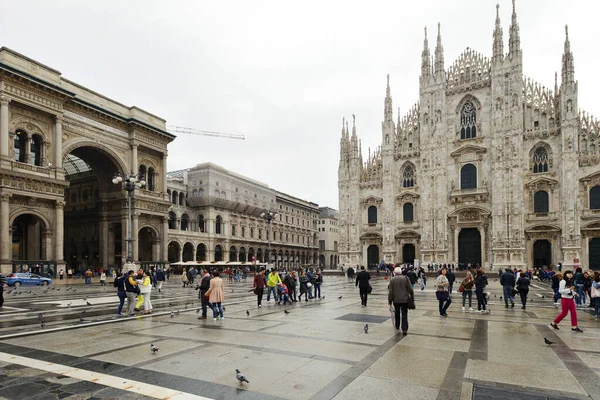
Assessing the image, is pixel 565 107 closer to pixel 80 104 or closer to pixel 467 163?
pixel 467 163

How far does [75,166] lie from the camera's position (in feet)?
162

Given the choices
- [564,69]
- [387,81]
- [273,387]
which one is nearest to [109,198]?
[387,81]

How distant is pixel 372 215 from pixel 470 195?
483 inches

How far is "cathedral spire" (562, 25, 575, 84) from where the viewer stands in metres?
40.4

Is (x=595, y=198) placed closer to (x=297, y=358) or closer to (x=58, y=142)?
(x=297, y=358)

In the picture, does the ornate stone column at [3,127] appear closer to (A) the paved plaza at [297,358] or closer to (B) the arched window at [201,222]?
(A) the paved plaza at [297,358]

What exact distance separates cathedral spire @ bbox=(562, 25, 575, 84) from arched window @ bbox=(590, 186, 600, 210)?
1094cm

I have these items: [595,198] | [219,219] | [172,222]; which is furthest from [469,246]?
[172,222]

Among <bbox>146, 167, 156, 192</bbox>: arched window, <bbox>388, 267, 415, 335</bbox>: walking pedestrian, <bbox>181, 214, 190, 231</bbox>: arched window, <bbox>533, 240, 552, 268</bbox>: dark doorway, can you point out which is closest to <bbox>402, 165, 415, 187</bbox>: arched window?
<bbox>533, 240, 552, 268</bbox>: dark doorway

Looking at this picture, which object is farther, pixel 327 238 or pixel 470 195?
pixel 327 238

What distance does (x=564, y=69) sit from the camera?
4084 centimetres

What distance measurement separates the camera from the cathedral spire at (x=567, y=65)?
40.4m

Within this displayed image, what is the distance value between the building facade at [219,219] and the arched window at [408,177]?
20.8 m

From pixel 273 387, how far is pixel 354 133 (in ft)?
161
